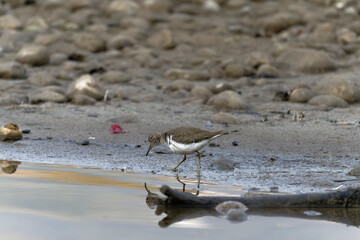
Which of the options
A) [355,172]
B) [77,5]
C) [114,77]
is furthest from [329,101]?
[77,5]

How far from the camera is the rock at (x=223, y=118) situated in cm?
950

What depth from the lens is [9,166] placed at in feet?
23.9

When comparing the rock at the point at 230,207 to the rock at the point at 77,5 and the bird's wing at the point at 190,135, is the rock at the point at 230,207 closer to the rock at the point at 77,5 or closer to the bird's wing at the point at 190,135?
the bird's wing at the point at 190,135

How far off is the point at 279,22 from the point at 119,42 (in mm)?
4433

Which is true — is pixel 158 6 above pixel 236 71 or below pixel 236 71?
above

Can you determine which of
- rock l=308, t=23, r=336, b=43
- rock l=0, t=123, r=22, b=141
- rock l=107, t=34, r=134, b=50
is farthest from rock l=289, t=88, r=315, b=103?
rock l=107, t=34, r=134, b=50

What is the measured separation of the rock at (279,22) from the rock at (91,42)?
175 inches

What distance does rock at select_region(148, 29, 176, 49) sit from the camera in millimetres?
15403

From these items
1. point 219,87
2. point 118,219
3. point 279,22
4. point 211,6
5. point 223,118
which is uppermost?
point 211,6

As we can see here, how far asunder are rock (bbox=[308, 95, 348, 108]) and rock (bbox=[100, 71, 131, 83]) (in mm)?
3814

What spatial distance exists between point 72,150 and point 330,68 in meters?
7.09

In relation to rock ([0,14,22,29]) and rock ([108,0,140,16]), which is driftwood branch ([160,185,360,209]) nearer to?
rock ([0,14,22,29])

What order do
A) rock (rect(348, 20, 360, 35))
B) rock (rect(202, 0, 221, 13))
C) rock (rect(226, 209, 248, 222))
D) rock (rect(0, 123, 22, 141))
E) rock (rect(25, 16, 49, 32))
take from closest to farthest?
rock (rect(226, 209, 248, 222)), rock (rect(0, 123, 22, 141)), rock (rect(25, 16, 49, 32)), rock (rect(348, 20, 360, 35)), rock (rect(202, 0, 221, 13))

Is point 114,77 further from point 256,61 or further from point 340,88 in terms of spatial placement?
point 340,88
